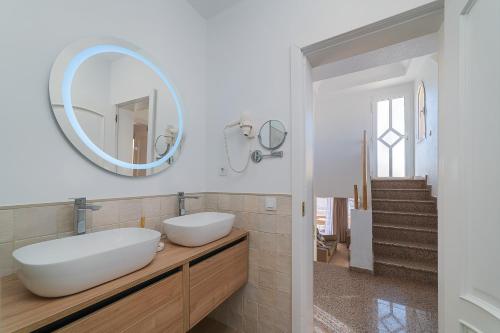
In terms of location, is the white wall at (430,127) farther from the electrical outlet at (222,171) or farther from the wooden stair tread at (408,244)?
the electrical outlet at (222,171)

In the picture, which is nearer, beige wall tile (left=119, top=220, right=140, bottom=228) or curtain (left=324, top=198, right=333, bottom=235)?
beige wall tile (left=119, top=220, right=140, bottom=228)

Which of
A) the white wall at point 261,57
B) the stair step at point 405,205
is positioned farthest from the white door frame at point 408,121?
the white wall at point 261,57

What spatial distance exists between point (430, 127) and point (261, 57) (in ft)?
11.2

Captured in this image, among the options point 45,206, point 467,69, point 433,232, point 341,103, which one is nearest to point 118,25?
point 45,206

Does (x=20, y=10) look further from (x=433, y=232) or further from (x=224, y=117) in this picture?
(x=433, y=232)

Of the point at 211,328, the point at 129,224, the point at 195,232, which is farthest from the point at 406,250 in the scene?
the point at 129,224

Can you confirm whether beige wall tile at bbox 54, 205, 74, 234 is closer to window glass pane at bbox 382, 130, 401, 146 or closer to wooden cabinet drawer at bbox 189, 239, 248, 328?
wooden cabinet drawer at bbox 189, 239, 248, 328

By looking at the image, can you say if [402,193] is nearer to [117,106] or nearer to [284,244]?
[284,244]

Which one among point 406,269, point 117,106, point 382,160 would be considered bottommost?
point 406,269

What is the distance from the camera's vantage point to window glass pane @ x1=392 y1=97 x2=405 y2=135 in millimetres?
4426

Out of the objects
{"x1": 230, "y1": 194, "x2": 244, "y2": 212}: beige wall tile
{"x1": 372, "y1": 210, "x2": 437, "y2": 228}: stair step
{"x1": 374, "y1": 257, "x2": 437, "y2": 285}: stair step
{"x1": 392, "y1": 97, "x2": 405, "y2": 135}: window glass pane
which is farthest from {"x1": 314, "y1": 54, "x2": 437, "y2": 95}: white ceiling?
{"x1": 230, "y1": 194, "x2": 244, "y2": 212}: beige wall tile

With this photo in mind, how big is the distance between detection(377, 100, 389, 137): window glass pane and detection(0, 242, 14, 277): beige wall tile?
5.49 metres

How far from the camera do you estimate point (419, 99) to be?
12.8ft

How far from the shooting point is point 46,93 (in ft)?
2.97
